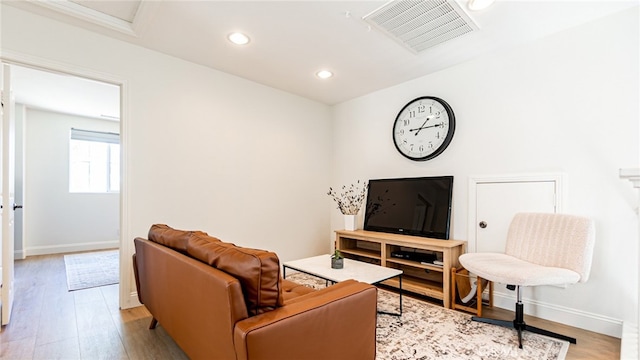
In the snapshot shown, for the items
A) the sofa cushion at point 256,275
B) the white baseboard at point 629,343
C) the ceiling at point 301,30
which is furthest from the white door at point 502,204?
the sofa cushion at point 256,275

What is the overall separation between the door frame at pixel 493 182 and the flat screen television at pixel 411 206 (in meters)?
0.20

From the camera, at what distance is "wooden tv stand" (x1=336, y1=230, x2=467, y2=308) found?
2.77 meters

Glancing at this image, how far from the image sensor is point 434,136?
10.8 ft

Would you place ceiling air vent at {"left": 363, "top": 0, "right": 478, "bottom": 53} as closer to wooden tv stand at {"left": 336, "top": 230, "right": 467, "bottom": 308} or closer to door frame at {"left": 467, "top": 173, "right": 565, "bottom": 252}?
door frame at {"left": 467, "top": 173, "right": 565, "bottom": 252}

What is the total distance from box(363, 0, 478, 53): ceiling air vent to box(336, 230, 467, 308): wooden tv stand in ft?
5.93

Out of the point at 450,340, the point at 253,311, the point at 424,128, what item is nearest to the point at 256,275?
the point at 253,311

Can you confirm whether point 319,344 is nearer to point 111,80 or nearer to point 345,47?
point 345,47

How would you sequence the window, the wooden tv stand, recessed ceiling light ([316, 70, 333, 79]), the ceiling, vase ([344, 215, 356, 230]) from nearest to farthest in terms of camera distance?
the ceiling
the wooden tv stand
recessed ceiling light ([316, 70, 333, 79])
vase ([344, 215, 356, 230])
the window

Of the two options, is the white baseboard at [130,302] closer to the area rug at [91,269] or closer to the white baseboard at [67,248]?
the area rug at [91,269]

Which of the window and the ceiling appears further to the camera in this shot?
the window

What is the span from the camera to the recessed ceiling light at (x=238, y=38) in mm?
2527

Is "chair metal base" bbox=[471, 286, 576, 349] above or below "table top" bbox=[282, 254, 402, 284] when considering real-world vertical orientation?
below

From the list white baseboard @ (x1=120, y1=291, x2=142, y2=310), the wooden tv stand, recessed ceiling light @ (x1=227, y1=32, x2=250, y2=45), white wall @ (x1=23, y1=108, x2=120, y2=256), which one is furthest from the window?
the wooden tv stand

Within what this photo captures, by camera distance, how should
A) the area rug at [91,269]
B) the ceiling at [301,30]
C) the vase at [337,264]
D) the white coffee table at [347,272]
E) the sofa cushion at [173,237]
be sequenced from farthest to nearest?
the area rug at [91,269] < the vase at [337,264] < the white coffee table at [347,272] < the ceiling at [301,30] < the sofa cushion at [173,237]
